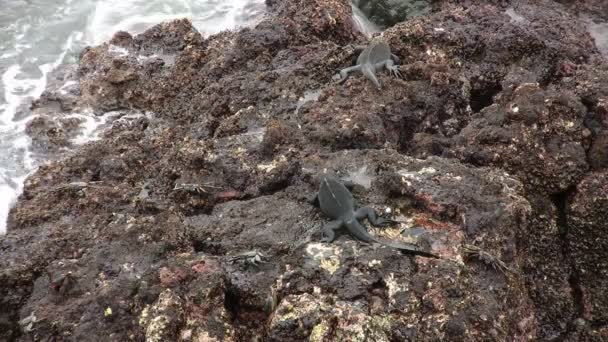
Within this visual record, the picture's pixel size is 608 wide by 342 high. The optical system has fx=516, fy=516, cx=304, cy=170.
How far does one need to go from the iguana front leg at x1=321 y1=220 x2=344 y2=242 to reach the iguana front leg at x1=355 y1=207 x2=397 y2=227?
17cm

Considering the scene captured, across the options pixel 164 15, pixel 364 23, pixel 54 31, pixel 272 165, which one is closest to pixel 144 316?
pixel 272 165

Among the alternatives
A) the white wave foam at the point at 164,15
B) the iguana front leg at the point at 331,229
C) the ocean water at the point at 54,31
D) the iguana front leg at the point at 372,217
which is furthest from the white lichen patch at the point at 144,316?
the white wave foam at the point at 164,15

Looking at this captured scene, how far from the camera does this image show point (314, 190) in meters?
4.43

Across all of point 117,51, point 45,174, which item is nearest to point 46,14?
point 117,51

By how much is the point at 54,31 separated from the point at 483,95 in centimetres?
758

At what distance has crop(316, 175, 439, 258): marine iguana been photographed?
3707 mm

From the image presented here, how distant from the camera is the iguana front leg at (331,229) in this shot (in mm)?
3766

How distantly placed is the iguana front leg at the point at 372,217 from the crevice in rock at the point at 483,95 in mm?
3060

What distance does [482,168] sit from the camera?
4.52 metres

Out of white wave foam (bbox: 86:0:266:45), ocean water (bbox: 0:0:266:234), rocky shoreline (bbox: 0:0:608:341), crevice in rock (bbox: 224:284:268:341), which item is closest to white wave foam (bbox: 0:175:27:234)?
ocean water (bbox: 0:0:266:234)

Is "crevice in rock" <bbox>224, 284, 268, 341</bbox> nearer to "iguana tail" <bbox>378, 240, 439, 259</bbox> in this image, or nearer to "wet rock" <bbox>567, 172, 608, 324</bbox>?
"iguana tail" <bbox>378, 240, 439, 259</bbox>

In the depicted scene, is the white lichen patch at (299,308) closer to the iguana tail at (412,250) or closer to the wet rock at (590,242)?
the iguana tail at (412,250)

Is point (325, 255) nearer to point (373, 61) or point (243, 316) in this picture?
point (243, 316)

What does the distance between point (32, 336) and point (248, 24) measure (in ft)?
23.1
